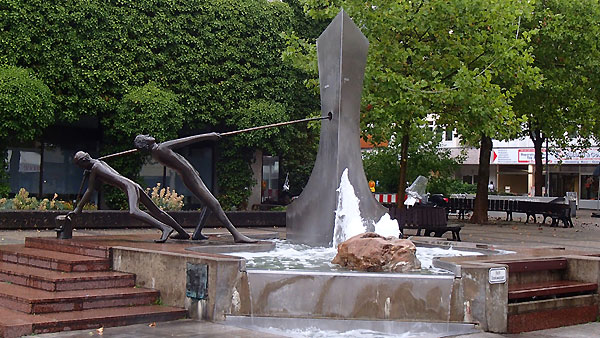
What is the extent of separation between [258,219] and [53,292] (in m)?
14.6

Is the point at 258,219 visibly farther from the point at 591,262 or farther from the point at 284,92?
the point at 591,262

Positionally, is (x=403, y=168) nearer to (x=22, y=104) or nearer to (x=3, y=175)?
(x=22, y=104)

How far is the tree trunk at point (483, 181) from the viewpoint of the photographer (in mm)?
27203

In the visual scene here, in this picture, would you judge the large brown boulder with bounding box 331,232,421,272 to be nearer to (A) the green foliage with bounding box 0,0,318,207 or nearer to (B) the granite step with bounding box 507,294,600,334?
(B) the granite step with bounding box 507,294,600,334

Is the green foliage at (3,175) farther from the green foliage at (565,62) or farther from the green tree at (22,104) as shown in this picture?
the green foliage at (565,62)

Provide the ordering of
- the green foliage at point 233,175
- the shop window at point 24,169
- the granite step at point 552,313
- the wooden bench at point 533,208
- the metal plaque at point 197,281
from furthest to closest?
the green foliage at point 233,175 → the wooden bench at point 533,208 → the shop window at point 24,169 → the granite step at point 552,313 → the metal plaque at point 197,281

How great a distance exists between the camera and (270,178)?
34.5m

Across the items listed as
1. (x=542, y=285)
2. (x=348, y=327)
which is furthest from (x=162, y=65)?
(x=348, y=327)

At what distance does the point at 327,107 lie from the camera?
1249 cm

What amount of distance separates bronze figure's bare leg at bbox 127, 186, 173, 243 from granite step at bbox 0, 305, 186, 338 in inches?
99.8

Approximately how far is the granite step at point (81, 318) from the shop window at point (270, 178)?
25.4m

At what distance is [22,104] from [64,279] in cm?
1460

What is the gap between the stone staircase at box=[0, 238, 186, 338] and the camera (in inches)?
305

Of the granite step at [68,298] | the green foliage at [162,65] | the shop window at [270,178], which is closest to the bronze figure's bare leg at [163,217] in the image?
the granite step at [68,298]
